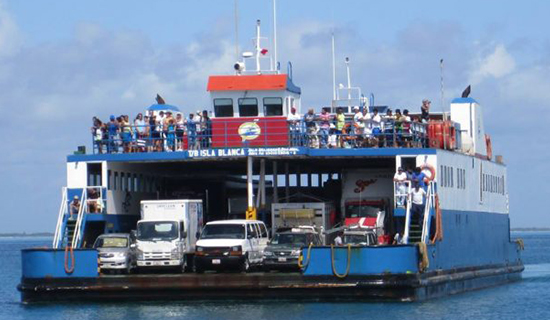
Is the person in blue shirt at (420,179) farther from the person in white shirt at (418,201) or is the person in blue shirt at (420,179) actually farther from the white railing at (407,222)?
the white railing at (407,222)

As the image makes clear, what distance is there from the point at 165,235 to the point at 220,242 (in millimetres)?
1591

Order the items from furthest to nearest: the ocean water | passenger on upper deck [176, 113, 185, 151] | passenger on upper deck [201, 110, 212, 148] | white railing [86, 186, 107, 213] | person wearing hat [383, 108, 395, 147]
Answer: passenger on upper deck [201, 110, 212, 148] < passenger on upper deck [176, 113, 185, 151] < person wearing hat [383, 108, 395, 147] < white railing [86, 186, 107, 213] < the ocean water

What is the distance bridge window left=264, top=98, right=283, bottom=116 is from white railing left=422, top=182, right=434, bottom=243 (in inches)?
214

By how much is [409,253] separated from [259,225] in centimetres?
547

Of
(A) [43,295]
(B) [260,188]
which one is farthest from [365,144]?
(A) [43,295]

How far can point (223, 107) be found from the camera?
39.0m

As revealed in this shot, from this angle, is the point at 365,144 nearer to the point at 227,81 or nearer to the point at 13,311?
the point at 227,81

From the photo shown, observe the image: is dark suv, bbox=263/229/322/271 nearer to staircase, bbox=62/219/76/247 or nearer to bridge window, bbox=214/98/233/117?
bridge window, bbox=214/98/233/117

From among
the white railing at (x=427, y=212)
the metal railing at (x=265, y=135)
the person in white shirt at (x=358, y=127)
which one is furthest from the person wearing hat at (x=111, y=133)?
the white railing at (x=427, y=212)

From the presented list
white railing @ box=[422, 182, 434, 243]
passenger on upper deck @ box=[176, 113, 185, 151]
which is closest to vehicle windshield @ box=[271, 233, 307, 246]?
white railing @ box=[422, 182, 434, 243]

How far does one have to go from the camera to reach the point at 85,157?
123 feet

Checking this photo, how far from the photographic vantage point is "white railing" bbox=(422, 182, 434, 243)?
34906 millimetres

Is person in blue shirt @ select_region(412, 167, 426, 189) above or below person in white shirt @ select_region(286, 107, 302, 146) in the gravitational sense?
below

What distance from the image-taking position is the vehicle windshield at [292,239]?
3466 cm
